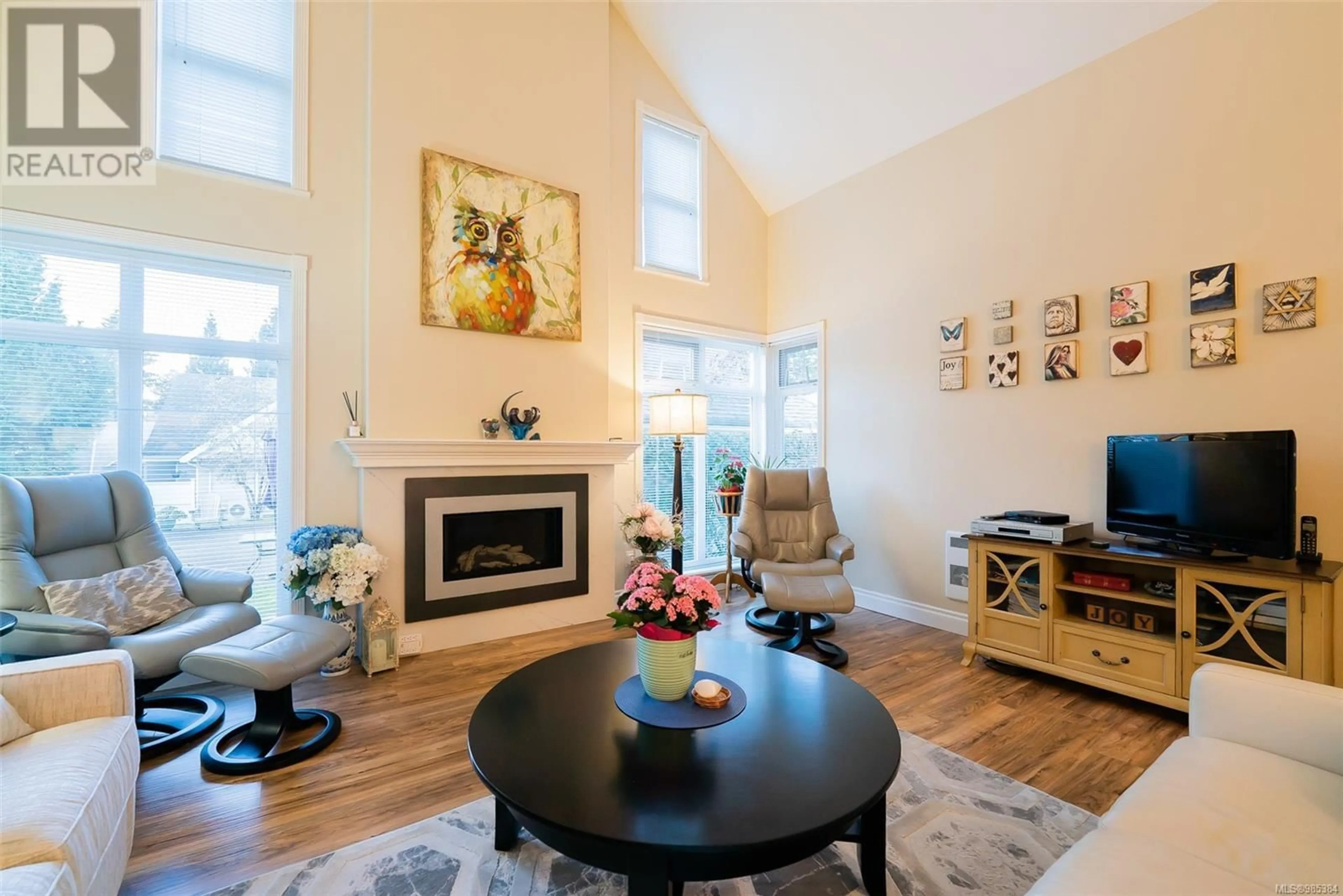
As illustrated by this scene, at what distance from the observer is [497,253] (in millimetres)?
3594

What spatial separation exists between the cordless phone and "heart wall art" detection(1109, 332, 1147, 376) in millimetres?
933

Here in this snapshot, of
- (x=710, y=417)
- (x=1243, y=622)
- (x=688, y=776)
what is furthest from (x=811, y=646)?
(x=710, y=417)

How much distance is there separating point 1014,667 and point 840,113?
3.83 meters

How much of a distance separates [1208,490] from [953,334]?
1618 millimetres

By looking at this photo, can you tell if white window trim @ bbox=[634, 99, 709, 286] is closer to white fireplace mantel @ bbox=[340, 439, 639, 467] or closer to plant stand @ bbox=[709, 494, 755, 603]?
white fireplace mantel @ bbox=[340, 439, 639, 467]

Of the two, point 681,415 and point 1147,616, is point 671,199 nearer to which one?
point 681,415

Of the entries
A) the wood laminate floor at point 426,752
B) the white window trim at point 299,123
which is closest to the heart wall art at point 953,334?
the wood laminate floor at point 426,752

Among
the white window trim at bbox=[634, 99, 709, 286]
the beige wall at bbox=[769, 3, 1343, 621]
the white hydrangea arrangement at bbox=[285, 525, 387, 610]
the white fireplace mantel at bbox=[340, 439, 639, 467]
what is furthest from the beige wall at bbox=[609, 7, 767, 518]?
the white hydrangea arrangement at bbox=[285, 525, 387, 610]

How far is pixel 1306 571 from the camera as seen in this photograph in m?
2.13

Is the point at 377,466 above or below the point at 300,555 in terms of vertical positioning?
above

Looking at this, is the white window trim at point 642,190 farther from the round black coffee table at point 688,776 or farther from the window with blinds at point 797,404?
the round black coffee table at point 688,776

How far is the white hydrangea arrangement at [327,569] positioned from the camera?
9.31ft

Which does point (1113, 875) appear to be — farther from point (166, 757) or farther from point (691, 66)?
point (691, 66)

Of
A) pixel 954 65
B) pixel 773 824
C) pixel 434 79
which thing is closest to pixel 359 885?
pixel 773 824
